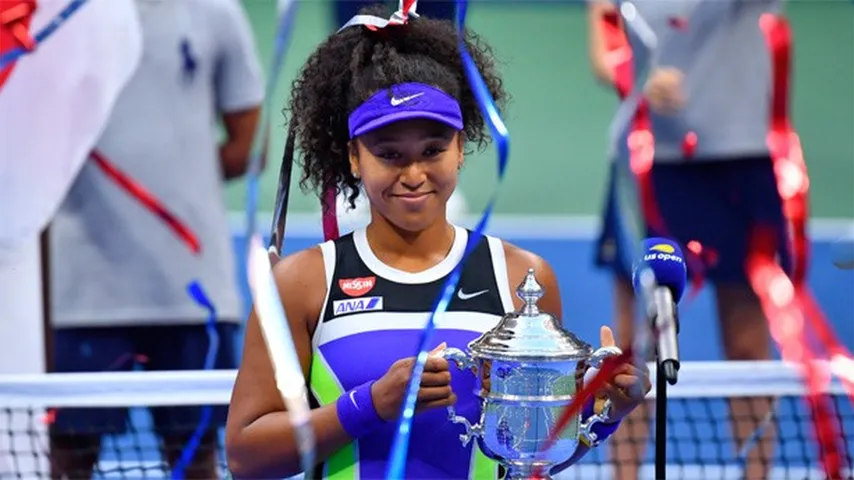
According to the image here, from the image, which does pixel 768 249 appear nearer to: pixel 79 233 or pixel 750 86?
pixel 750 86

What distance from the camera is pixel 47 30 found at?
3127mm

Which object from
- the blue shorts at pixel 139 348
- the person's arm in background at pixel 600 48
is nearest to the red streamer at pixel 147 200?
the blue shorts at pixel 139 348

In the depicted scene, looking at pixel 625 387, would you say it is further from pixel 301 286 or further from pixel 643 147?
pixel 643 147

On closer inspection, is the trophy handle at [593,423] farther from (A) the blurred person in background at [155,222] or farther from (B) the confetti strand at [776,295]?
(A) the blurred person in background at [155,222]

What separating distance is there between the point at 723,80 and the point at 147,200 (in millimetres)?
1252

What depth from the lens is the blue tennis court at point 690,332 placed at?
340 centimetres

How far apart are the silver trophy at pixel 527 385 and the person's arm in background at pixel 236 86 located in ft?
6.01

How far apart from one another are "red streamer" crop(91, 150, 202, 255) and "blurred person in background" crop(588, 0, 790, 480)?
2.97 ft

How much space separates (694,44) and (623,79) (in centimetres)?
33

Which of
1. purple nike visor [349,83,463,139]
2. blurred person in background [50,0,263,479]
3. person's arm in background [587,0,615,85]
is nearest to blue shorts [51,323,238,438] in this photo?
blurred person in background [50,0,263,479]

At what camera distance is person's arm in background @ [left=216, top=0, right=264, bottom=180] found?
3.60 m

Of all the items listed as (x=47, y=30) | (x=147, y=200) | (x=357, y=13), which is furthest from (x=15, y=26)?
(x=357, y=13)

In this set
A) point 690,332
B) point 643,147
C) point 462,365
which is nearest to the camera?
point 462,365

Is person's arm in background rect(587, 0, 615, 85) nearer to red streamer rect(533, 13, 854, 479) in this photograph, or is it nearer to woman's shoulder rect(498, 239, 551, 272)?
red streamer rect(533, 13, 854, 479)
